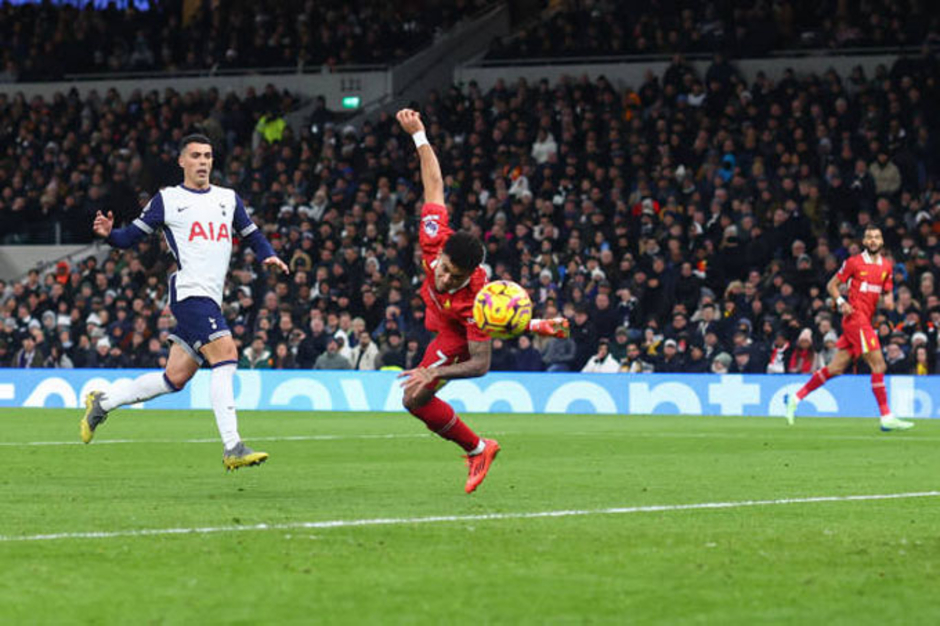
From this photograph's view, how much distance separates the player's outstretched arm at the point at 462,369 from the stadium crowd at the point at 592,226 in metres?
14.6

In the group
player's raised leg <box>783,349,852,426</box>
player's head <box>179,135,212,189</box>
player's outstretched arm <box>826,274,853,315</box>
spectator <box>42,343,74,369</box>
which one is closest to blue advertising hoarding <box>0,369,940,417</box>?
spectator <box>42,343,74,369</box>

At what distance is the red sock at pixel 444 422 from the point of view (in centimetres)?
1102

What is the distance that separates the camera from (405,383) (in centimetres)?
1025

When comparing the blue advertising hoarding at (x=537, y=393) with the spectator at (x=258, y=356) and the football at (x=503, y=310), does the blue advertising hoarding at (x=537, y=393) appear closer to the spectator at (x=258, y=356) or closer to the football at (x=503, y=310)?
the spectator at (x=258, y=356)

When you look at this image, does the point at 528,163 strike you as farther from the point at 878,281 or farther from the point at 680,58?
the point at 878,281

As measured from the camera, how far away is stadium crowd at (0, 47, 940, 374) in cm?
2591

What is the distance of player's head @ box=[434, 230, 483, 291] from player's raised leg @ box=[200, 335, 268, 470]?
202 centimetres

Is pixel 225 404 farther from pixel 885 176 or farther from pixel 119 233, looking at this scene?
pixel 885 176

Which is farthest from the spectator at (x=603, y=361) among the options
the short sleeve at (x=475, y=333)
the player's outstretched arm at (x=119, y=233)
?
the short sleeve at (x=475, y=333)

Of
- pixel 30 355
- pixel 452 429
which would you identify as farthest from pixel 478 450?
pixel 30 355

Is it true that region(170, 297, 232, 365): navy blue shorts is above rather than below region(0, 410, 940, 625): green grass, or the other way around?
above

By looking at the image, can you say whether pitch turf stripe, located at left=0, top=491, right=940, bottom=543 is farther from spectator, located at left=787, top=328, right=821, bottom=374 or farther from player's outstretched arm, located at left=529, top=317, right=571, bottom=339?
spectator, located at left=787, top=328, right=821, bottom=374

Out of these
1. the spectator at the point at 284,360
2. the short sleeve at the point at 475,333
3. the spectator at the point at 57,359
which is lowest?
the spectator at the point at 57,359

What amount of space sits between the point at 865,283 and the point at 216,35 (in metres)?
23.7
